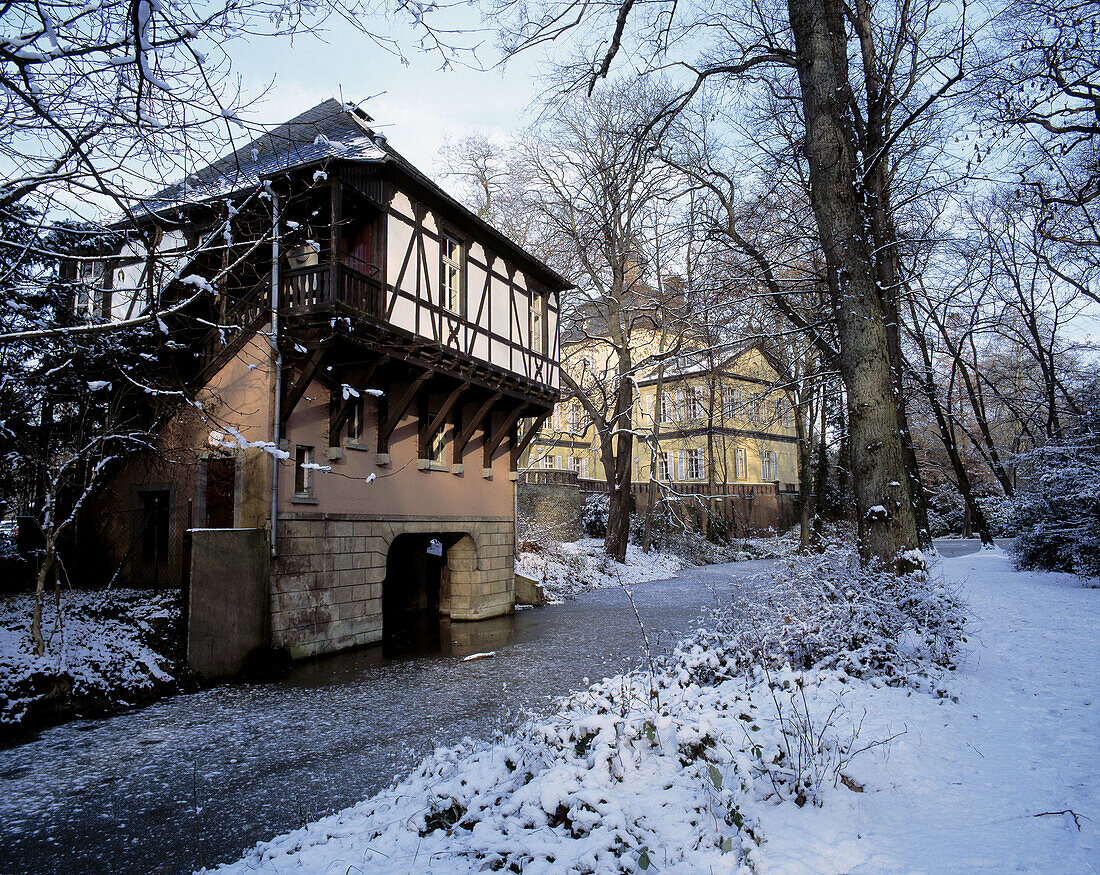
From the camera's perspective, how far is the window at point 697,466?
39.5m

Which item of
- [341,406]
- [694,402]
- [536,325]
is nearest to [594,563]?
[694,402]

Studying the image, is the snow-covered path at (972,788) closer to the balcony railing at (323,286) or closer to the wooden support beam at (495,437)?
the balcony railing at (323,286)

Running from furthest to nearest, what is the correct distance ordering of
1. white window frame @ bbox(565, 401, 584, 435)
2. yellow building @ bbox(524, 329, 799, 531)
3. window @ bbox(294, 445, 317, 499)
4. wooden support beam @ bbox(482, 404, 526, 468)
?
yellow building @ bbox(524, 329, 799, 531) < white window frame @ bbox(565, 401, 584, 435) < wooden support beam @ bbox(482, 404, 526, 468) < window @ bbox(294, 445, 317, 499)

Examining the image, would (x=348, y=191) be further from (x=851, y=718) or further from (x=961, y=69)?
(x=851, y=718)

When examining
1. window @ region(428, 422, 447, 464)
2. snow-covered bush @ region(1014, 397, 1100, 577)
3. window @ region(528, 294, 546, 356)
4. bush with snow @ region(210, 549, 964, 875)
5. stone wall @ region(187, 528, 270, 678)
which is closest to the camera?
bush with snow @ region(210, 549, 964, 875)

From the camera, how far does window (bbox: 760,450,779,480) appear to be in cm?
4047

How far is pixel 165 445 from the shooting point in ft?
37.2

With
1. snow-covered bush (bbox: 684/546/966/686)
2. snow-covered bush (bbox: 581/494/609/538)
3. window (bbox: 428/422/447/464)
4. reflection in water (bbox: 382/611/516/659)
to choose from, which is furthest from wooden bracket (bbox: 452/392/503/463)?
snow-covered bush (bbox: 581/494/609/538)

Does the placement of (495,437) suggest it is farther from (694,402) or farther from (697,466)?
(697,466)

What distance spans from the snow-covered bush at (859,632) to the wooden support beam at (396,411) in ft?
23.2

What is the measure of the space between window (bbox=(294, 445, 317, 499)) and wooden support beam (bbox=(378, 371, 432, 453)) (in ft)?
4.91

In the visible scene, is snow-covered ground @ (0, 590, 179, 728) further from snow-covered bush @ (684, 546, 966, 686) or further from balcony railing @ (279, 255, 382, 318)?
snow-covered bush @ (684, 546, 966, 686)

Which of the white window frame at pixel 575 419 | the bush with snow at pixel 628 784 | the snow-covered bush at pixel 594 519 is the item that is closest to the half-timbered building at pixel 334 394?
the bush with snow at pixel 628 784

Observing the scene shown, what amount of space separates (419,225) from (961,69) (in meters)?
8.64
